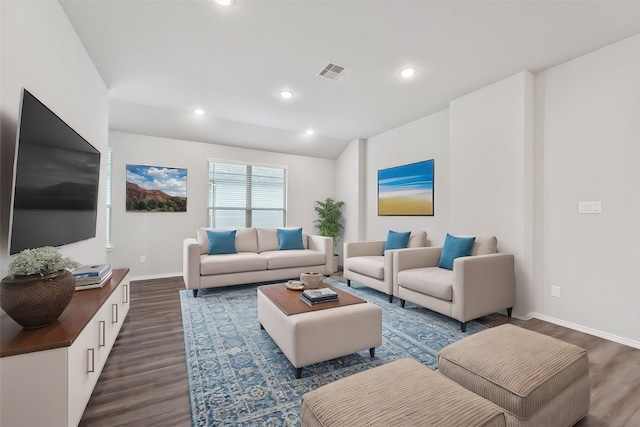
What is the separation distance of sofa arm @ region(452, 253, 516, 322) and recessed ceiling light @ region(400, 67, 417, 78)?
6.65ft

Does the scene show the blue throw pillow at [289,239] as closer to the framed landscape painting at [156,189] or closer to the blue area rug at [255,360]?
the blue area rug at [255,360]

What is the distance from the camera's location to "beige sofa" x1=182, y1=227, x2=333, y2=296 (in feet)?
11.9

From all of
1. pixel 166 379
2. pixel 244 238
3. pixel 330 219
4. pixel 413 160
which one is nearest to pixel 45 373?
pixel 166 379

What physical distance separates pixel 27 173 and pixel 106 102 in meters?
2.24

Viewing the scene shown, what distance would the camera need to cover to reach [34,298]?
4.20ft

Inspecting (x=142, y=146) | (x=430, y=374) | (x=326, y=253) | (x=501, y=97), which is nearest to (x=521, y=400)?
(x=430, y=374)

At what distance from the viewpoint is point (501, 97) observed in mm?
3105

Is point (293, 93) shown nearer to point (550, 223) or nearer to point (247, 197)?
point (247, 197)

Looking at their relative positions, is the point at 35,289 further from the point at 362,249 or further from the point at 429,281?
the point at 362,249

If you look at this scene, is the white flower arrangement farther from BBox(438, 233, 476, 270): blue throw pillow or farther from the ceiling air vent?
BBox(438, 233, 476, 270): blue throw pillow

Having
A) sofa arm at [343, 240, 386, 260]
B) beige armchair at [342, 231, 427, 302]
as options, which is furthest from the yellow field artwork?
sofa arm at [343, 240, 386, 260]

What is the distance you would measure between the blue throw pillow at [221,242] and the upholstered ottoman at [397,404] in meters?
3.36

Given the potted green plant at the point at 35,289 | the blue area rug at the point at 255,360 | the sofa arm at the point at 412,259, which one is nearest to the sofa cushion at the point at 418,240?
the sofa arm at the point at 412,259

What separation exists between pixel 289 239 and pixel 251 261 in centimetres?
91
